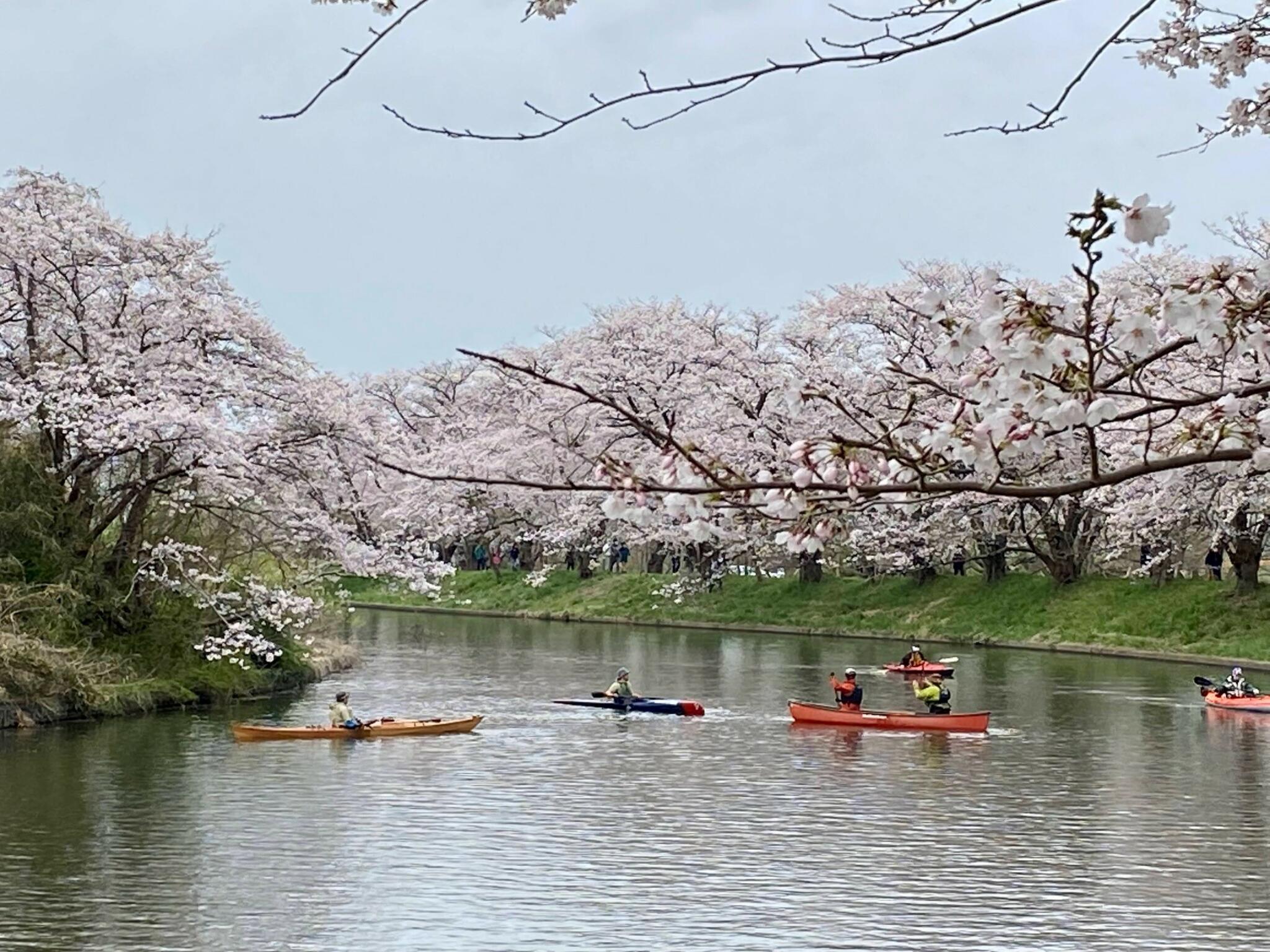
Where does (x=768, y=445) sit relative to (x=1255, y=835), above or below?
above

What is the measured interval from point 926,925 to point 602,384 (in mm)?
28802

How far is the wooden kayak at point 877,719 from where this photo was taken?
2059 cm

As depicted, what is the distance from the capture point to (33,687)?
62.3 ft

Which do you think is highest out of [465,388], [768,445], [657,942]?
[465,388]

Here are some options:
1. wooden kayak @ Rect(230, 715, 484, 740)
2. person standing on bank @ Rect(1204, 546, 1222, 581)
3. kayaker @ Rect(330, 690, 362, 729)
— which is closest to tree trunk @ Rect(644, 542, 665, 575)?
person standing on bank @ Rect(1204, 546, 1222, 581)

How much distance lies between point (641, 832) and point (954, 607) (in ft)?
78.4

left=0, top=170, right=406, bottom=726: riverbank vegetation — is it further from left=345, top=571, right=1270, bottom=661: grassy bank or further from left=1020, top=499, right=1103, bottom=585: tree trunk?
left=1020, top=499, right=1103, bottom=585: tree trunk

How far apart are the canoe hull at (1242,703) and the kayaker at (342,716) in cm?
1193

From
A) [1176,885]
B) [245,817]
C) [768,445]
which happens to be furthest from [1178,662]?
[245,817]

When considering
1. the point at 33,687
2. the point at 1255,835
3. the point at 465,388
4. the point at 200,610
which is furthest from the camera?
the point at 465,388

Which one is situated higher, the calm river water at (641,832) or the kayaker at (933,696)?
the kayaker at (933,696)

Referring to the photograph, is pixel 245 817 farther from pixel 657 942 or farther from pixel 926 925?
pixel 926 925

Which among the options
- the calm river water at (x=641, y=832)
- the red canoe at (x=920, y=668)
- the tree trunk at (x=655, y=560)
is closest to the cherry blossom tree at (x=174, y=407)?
the calm river water at (x=641, y=832)

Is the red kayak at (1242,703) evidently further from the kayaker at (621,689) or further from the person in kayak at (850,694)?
the kayaker at (621,689)
